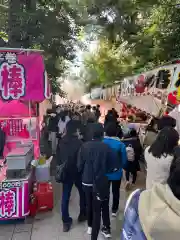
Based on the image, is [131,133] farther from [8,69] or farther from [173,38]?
[173,38]

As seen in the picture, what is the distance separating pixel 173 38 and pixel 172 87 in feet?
25.1

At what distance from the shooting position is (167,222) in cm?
141

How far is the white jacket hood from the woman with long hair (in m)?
1.51

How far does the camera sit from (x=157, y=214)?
1.45 meters

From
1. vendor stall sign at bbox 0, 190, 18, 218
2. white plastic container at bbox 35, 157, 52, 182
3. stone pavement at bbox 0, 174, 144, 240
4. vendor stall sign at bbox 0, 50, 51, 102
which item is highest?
vendor stall sign at bbox 0, 50, 51, 102

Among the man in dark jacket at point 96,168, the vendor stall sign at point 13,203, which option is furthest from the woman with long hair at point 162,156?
the vendor stall sign at point 13,203

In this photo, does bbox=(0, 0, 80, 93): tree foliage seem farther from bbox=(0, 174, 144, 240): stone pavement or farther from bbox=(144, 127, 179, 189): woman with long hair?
bbox=(144, 127, 179, 189): woman with long hair

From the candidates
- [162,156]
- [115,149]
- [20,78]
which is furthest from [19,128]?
[162,156]

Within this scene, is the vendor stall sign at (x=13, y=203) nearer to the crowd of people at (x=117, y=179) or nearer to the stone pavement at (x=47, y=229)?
the stone pavement at (x=47, y=229)

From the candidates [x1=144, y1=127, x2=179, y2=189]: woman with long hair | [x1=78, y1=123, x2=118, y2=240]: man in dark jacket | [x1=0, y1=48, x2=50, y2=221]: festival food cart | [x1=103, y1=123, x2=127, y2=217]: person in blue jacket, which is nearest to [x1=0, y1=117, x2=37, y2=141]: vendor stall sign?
[x1=0, y1=48, x2=50, y2=221]: festival food cart

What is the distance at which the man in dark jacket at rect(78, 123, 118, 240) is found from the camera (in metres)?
3.60

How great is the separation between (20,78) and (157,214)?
4143 mm

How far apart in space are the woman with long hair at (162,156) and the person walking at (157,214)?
140 centimetres

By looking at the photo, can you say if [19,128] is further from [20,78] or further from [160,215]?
[160,215]
